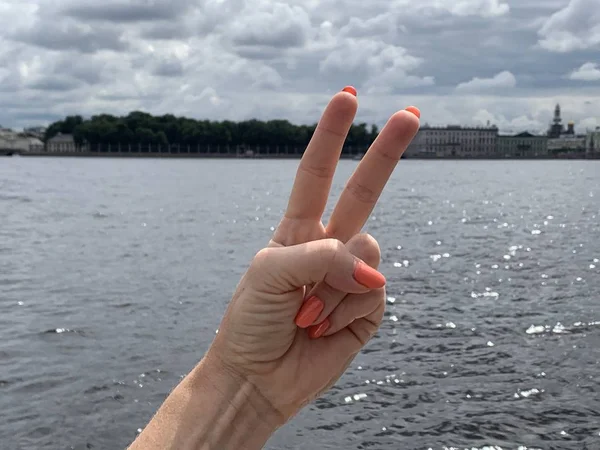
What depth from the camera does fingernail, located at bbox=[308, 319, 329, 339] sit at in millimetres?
3465

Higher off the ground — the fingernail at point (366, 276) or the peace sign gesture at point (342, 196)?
the peace sign gesture at point (342, 196)

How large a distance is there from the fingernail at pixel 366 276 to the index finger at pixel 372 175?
0.33 meters

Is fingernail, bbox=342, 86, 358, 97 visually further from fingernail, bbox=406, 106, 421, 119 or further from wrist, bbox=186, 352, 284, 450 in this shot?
wrist, bbox=186, 352, 284, 450

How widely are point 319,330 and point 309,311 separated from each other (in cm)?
16

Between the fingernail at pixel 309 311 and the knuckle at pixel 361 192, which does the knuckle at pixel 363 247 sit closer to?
the knuckle at pixel 361 192

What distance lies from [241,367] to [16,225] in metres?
35.0

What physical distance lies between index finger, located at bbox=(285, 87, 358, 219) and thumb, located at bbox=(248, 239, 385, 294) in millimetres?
240

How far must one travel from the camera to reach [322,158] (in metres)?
3.29

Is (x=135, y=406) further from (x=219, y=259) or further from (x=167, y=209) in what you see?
(x=167, y=209)

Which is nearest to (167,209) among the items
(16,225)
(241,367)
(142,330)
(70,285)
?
(16,225)

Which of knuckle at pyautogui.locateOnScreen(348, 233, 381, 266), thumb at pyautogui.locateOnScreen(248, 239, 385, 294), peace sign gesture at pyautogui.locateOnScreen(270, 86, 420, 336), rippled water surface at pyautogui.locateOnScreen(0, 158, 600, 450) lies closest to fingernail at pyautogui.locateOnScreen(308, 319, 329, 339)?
peace sign gesture at pyautogui.locateOnScreen(270, 86, 420, 336)

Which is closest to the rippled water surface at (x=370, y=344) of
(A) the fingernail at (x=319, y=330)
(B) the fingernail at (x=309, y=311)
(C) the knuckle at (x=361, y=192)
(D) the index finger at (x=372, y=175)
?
(A) the fingernail at (x=319, y=330)

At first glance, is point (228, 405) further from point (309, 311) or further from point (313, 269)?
point (313, 269)

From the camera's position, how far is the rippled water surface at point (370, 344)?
32.5 ft
